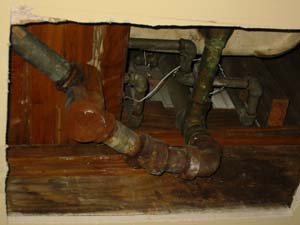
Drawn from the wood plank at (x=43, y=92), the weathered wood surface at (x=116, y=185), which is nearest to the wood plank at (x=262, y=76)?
the weathered wood surface at (x=116, y=185)

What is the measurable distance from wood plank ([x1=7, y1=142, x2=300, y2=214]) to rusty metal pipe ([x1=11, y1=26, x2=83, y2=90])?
281 mm

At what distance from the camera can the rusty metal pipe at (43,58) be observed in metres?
0.82

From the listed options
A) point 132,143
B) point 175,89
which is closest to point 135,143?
point 132,143

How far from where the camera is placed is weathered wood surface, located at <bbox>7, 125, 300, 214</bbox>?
1101 mm

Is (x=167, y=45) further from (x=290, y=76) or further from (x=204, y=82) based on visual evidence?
(x=290, y=76)

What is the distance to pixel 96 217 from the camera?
1.08m

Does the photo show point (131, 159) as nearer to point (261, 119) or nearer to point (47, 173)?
point (47, 173)

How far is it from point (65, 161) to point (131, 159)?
192 mm

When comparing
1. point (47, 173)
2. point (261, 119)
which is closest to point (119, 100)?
point (47, 173)

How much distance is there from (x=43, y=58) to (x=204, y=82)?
0.47 m

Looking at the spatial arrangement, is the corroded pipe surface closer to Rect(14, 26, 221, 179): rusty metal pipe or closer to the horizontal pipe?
Rect(14, 26, 221, 179): rusty metal pipe

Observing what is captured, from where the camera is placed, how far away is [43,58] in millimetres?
872

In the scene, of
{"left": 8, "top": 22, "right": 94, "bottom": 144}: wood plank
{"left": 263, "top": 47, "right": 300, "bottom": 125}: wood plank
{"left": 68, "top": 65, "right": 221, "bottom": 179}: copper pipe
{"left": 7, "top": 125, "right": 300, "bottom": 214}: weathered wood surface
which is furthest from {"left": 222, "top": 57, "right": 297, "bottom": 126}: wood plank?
{"left": 8, "top": 22, "right": 94, "bottom": 144}: wood plank

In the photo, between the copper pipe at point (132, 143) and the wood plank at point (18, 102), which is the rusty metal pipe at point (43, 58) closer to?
the copper pipe at point (132, 143)
